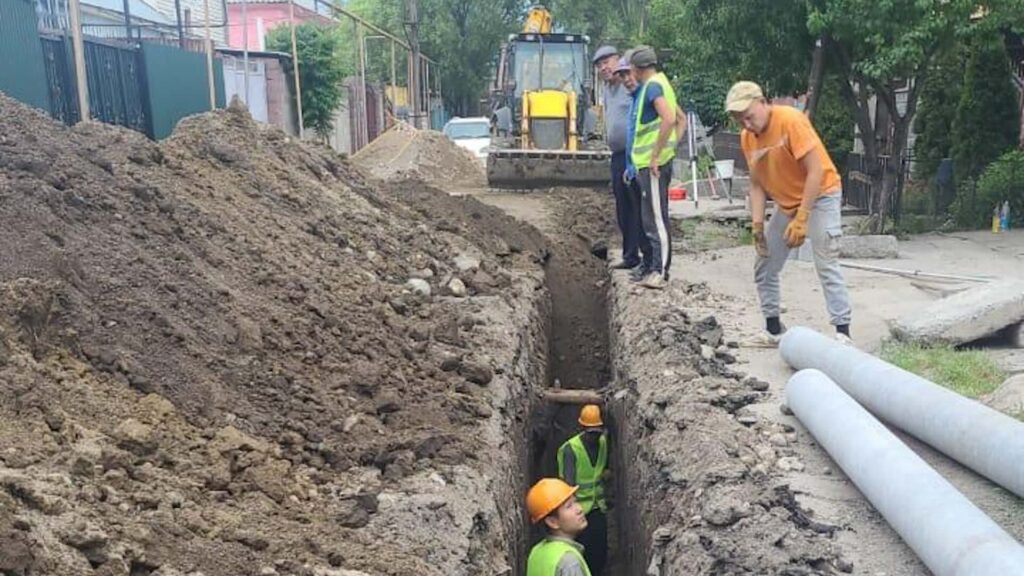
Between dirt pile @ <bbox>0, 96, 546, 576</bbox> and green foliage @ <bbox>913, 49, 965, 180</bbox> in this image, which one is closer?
dirt pile @ <bbox>0, 96, 546, 576</bbox>

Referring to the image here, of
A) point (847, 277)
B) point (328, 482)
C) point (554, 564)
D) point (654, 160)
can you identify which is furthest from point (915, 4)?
point (328, 482)

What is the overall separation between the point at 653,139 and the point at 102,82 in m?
5.86

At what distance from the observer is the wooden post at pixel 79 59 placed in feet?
28.9

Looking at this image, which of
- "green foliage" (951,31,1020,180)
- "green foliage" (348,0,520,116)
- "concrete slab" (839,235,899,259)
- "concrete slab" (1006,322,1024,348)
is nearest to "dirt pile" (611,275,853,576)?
"concrete slab" (1006,322,1024,348)

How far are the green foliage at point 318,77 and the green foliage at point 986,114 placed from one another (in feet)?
39.9

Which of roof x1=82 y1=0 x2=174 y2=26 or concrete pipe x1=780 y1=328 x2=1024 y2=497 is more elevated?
roof x1=82 y1=0 x2=174 y2=26

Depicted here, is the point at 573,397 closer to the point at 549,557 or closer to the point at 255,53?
the point at 549,557

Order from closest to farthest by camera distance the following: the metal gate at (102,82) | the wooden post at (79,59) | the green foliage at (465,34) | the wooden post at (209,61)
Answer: the wooden post at (79,59) < the metal gate at (102,82) < the wooden post at (209,61) < the green foliage at (465,34)

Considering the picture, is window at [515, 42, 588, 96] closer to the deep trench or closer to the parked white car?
the deep trench

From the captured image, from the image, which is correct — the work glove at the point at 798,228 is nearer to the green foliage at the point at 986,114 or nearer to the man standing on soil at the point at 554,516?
the man standing on soil at the point at 554,516

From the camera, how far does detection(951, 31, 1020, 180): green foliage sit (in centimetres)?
1363

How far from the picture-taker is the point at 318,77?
20.7 meters

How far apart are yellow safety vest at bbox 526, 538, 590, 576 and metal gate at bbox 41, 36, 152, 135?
257 inches

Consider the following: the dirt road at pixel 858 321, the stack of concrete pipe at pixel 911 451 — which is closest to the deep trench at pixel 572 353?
the dirt road at pixel 858 321
